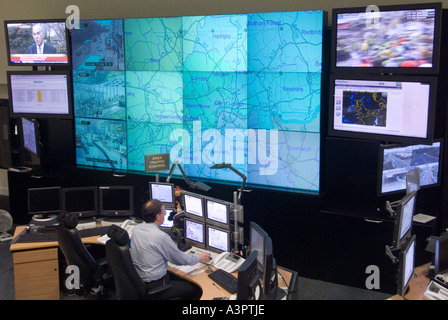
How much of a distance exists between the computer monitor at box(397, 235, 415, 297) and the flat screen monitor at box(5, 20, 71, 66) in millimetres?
4658

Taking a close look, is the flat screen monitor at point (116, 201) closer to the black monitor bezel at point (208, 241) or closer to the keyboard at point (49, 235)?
the keyboard at point (49, 235)

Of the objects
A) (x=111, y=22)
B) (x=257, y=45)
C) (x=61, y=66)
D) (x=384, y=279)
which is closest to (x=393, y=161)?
(x=384, y=279)

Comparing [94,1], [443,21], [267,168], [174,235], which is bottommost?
[174,235]

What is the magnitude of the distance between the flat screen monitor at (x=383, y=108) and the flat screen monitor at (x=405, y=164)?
217 millimetres

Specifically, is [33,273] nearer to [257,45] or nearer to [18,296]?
[18,296]

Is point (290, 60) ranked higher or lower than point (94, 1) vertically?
lower

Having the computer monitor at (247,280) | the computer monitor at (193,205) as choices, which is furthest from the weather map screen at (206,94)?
the computer monitor at (247,280)

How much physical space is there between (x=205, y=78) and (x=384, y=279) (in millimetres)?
2847

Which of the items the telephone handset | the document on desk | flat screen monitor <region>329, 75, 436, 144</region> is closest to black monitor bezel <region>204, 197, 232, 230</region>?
the telephone handset

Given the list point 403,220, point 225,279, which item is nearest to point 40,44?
point 225,279

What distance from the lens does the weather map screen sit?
17.8ft

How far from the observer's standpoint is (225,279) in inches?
170

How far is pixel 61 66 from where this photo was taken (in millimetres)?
6762

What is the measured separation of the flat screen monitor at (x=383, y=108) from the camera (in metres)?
4.71
